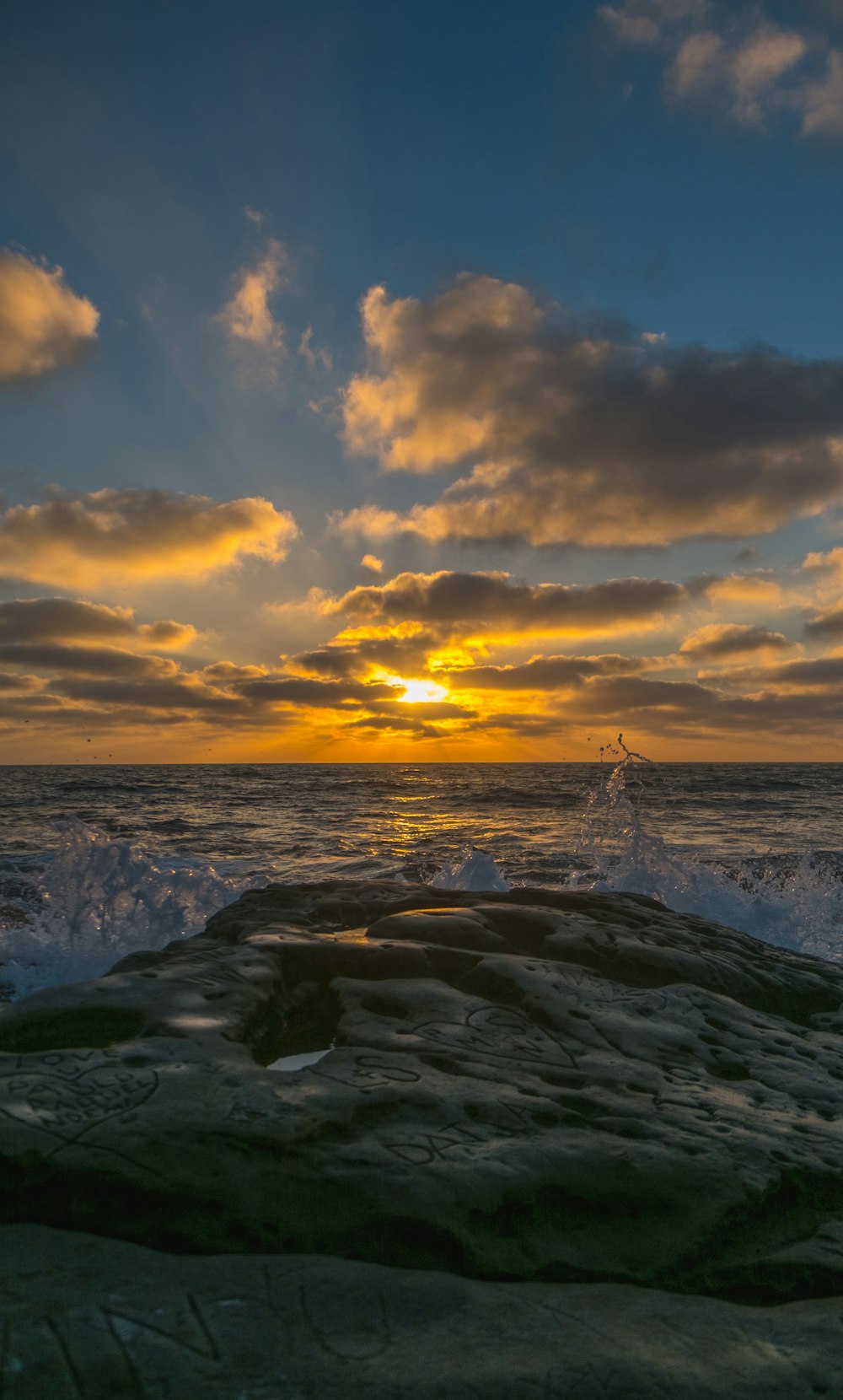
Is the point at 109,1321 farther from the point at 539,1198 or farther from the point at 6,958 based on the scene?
the point at 6,958

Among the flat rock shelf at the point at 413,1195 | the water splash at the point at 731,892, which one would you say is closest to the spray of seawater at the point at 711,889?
the water splash at the point at 731,892

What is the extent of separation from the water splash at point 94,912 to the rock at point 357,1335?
544 cm

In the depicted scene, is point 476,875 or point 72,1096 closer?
point 72,1096

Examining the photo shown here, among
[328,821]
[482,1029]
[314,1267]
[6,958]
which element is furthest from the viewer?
[328,821]

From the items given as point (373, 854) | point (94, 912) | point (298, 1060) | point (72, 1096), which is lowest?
point (373, 854)

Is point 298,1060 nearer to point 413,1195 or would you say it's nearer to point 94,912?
point 413,1195

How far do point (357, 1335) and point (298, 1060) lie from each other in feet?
5.81

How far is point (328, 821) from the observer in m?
A: 22.3

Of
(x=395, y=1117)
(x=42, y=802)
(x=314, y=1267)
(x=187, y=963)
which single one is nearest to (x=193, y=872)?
(x=187, y=963)

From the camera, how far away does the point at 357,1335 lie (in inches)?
66.8

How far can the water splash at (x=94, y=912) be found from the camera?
22.9 ft

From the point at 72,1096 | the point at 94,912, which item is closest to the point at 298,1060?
the point at 72,1096

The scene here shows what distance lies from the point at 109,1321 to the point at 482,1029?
209 cm

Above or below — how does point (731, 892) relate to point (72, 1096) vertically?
below
